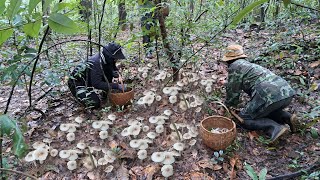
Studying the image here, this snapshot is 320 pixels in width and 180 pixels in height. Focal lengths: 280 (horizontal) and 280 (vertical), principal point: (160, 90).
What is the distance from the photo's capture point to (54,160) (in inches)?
126

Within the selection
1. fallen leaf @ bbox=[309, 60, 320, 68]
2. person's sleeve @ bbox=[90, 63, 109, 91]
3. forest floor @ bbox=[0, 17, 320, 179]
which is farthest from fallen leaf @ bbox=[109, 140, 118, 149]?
fallen leaf @ bbox=[309, 60, 320, 68]

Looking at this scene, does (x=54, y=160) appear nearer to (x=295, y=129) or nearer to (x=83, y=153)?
(x=83, y=153)

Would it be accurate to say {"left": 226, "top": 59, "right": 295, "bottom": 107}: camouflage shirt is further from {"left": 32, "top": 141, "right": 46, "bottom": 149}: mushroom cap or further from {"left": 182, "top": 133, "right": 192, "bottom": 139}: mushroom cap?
{"left": 32, "top": 141, "right": 46, "bottom": 149}: mushroom cap

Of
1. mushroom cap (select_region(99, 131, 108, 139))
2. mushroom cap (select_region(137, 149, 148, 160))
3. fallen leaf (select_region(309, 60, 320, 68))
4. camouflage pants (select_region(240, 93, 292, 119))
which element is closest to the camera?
mushroom cap (select_region(137, 149, 148, 160))

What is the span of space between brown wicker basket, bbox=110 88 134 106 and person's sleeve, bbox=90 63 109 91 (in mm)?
200

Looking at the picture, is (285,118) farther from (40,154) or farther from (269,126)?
(40,154)

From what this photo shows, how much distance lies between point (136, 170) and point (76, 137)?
0.98 metres

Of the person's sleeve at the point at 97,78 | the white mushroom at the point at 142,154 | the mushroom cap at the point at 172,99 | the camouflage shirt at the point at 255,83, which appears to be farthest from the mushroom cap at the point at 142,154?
the camouflage shirt at the point at 255,83

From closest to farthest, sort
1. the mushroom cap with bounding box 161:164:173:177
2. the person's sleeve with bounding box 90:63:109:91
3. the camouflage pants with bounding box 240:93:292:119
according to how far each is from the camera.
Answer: the mushroom cap with bounding box 161:164:173:177, the camouflage pants with bounding box 240:93:292:119, the person's sleeve with bounding box 90:63:109:91

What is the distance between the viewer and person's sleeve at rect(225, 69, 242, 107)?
12.7ft

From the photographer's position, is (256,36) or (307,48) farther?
(256,36)

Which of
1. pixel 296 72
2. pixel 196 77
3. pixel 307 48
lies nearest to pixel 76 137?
pixel 196 77

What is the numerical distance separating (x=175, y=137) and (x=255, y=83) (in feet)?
4.27

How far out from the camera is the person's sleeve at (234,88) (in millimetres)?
3877
